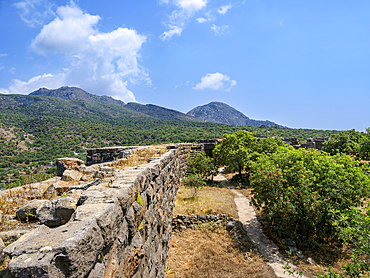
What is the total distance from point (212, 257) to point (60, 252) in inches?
232

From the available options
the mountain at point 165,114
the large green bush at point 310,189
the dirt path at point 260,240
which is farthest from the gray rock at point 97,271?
the mountain at point 165,114

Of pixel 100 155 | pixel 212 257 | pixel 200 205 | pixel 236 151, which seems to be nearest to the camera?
pixel 212 257

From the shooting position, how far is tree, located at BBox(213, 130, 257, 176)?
609 inches

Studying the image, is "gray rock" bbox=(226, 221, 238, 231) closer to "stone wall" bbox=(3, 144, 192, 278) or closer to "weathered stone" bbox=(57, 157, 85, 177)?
"stone wall" bbox=(3, 144, 192, 278)

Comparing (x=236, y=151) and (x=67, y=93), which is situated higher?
(x=67, y=93)

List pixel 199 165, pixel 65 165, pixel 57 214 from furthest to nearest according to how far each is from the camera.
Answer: pixel 199 165 < pixel 65 165 < pixel 57 214

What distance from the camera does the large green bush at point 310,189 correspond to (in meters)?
6.35

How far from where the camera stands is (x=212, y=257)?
612cm

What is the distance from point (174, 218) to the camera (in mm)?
8008

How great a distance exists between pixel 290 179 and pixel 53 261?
26.1 feet

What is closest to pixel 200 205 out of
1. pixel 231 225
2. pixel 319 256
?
pixel 231 225

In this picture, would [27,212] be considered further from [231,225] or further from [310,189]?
[310,189]

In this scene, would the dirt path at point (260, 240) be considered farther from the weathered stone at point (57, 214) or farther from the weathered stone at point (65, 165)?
the weathered stone at point (65, 165)

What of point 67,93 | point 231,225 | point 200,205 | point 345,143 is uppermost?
point 67,93
